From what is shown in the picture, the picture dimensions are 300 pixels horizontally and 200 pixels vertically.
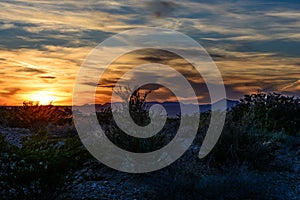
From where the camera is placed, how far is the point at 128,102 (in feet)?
30.0

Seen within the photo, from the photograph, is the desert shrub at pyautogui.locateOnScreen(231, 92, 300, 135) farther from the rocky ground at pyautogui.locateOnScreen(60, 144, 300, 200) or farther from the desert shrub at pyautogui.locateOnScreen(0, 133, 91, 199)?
the desert shrub at pyautogui.locateOnScreen(0, 133, 91, 199)

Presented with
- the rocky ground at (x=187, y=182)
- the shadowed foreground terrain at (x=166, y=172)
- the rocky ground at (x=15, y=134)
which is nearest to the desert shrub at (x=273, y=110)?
the shadowed foreground terrain at (x=166, y=172)

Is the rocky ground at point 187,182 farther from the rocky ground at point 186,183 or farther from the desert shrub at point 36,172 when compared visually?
the desert shrub at point 36,172

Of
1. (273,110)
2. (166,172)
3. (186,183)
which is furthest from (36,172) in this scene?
(273,110)

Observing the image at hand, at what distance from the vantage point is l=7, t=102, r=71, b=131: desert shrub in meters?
17.1

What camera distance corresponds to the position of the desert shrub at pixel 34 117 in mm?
17141

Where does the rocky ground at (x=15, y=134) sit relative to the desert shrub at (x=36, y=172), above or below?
below

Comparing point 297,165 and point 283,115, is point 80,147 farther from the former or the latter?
point 283,115

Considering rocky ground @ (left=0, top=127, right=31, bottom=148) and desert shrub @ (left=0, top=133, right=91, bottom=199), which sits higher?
desert shrub @ (left=0, top=133, right=91, bottom=199)

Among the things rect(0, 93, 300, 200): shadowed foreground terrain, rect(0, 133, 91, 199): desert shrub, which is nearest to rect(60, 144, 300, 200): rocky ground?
rect(0, 93, 300, 200): shadowed foreground terrain

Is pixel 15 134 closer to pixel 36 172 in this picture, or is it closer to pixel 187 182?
pixel 36 172

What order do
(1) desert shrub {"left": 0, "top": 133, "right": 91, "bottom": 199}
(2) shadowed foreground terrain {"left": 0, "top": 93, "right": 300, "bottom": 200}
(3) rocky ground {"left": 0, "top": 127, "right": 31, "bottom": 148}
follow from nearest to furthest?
(2) shadowed foreground terrain {"left": 0, "top": 93, "right": 300, "bottom": 200} < (1) desert shrub {"left": 0, "top": 133, "right": 91, "bottom": 199} < (3) rocky ground {"left": 0, "top": 127, "right": 31, "bottom": 148}

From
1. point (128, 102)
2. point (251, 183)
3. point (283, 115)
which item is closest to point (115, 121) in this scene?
point (128, 102)

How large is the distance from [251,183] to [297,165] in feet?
9.25
